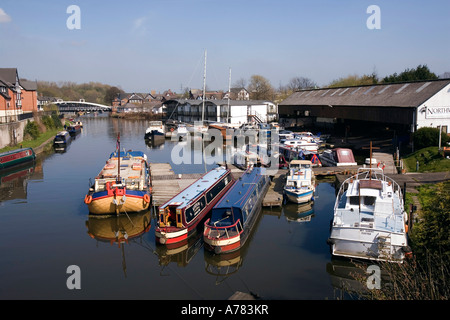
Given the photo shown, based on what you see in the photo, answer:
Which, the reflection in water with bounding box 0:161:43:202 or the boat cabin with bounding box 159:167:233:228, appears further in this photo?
the reflection in water with bounding box 0:161:43:202

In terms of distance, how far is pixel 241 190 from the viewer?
21.7 m

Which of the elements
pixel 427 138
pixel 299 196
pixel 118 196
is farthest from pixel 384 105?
pixel 118 196

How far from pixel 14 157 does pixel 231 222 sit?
97.7 feet

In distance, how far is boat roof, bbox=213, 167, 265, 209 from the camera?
19016 mm

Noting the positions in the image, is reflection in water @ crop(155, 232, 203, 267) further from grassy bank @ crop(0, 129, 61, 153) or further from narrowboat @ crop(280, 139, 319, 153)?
grassy bank @ crop(0, 129, 61, 153)

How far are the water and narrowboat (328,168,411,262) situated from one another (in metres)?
1.37

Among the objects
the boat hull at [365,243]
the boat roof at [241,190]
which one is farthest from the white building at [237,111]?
the boat hull at [365,243]

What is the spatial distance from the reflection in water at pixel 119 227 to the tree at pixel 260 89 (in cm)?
9417

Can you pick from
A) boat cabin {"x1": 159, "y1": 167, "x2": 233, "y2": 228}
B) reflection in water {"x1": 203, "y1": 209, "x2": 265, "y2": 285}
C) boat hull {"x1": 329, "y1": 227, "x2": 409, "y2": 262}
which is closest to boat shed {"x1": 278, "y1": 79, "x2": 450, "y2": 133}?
boat cabin {"x1": 159, "y1": 167, "x2": 233, "y2": 228}

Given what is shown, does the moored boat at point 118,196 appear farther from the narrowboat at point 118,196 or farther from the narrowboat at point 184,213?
the narrowboat at point 184,213

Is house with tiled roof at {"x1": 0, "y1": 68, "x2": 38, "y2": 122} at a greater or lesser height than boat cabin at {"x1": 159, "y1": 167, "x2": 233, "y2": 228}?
greater

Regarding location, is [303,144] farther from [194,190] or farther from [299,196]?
[194,190]
